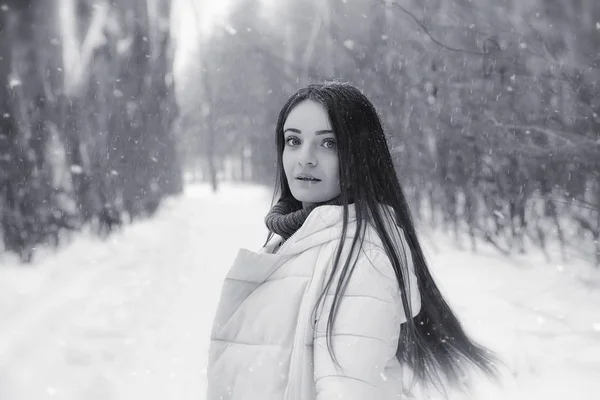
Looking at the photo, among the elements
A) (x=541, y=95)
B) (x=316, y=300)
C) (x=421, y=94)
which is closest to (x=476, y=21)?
(x=541, y=95)

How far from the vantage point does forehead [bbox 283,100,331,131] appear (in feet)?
4.69

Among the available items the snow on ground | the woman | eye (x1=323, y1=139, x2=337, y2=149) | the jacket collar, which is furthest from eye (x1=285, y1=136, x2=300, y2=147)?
the snow on ground

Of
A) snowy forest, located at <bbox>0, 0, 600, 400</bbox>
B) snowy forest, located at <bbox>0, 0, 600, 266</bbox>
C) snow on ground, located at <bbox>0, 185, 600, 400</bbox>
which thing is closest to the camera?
snow on ground, located at <bbox>0, 185, 600, 400</bbox>

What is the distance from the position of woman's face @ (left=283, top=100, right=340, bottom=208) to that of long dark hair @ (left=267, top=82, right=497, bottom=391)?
3 centimetres

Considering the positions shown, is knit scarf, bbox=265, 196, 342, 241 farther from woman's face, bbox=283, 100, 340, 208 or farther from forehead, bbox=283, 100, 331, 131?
forehead, bbox=283, 100, 331, 131

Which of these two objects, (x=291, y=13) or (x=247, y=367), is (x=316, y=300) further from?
(x=291, y=13)

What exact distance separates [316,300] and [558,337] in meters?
3.56

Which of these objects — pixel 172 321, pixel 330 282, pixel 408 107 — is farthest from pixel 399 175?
pixel 408 107

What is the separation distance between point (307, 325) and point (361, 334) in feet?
0.50

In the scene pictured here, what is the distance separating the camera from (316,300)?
124 cm

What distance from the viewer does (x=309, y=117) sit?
1.45 meters

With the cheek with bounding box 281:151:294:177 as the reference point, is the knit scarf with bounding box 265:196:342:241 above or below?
below

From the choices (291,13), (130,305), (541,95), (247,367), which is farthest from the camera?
(291,13)

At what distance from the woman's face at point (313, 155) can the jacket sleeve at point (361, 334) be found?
293 millimetres
